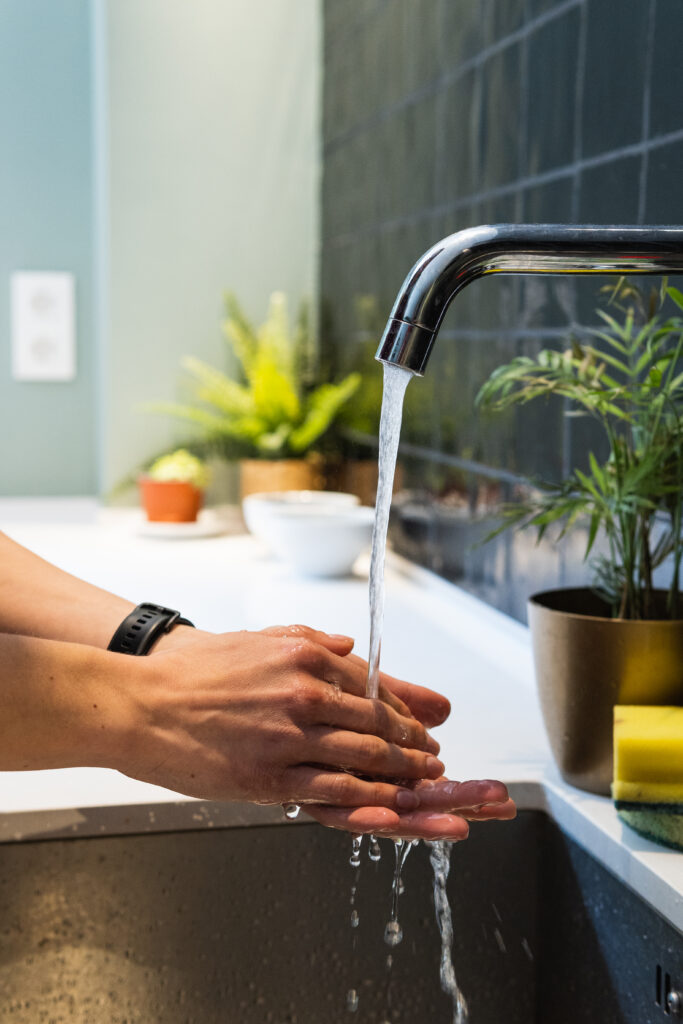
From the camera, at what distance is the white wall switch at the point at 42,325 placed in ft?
9.52

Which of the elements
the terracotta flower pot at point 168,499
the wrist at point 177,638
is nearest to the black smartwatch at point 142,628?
the wrist at point 177,638

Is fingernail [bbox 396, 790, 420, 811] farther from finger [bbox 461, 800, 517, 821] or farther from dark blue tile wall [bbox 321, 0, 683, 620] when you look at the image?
dark blue tile wall [bbox 321, 0, 683, 620]

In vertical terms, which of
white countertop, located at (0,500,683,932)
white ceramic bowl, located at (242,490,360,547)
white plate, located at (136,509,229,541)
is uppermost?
white ceramic bowl, located at (242,490,360,547)

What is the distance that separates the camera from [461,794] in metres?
0.81

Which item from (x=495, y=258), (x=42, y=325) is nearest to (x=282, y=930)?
(x=495, y=258)

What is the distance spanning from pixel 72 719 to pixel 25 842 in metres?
0.19

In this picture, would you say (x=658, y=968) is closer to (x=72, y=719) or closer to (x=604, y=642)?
(x=604, y=642)

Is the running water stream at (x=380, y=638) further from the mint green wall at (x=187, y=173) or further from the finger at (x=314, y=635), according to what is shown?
the mint green wall at (x=187, y=173)

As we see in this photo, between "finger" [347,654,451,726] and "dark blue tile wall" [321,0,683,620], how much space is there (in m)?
0.14

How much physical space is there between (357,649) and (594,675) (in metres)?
0.50

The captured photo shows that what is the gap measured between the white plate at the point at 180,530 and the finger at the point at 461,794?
141 cm

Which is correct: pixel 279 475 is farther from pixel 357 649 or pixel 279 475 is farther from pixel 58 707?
pixel 58 707

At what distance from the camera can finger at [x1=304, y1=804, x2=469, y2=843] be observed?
2.57ft

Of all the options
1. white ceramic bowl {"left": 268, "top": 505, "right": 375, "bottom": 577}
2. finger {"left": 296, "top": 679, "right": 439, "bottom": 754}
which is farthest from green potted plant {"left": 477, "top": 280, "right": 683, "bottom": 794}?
white ceramic bowl {"left": 268, "top": 505, "right": 375, "bottom": 577}
